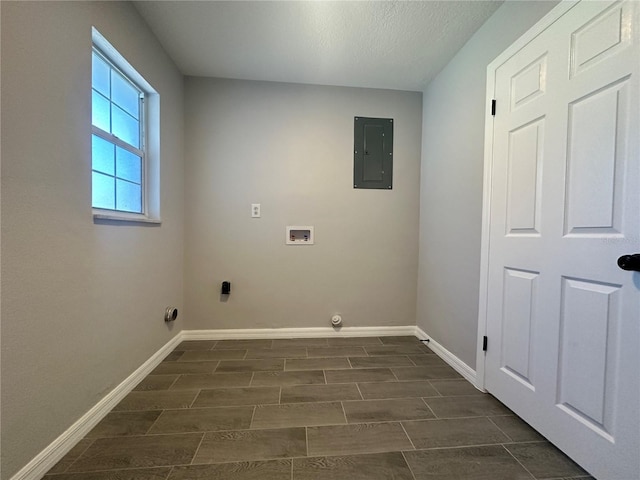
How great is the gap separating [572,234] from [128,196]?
98.3 inches

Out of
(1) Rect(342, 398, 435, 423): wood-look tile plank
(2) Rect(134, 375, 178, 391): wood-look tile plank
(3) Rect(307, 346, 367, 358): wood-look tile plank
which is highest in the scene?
(1) Rect(342, 398, 435, 423): wood-look tile plank

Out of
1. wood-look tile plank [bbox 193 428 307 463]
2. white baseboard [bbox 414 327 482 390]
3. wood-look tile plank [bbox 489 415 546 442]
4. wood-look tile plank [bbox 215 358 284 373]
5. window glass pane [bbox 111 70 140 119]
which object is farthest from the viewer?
wood-look tile plank [bbox 215 358 284 373]

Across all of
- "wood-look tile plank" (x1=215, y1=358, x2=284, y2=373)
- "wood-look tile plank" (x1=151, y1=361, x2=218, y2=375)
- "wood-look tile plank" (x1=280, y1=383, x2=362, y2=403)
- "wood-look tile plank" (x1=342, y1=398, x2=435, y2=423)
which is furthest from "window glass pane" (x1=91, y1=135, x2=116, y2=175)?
"wood-look tile plank" (x1=342, y1=398, x2=435, y2=423)

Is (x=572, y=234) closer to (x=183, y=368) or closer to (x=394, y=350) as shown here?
(x=394, y=350)

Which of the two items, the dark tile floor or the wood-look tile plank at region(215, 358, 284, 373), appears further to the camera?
the wood-look tile plank at region(215, 358, 284, 373)

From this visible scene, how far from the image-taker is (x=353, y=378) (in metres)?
1.72

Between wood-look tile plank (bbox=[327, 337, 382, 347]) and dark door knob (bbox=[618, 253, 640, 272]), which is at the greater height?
dark door knob (bbox=[618, 253, 640, 272])

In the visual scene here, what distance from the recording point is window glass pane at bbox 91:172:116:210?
1.40m

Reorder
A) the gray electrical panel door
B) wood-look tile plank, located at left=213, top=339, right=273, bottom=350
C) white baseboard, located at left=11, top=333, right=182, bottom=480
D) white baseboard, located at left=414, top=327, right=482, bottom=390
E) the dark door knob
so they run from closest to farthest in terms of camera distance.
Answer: the dark door knob < white baseboard, located at left=11, top=333, right=182, bottom=480 < white baseboard, located at left=414, top=327, right=482, bottom=390 < wood-look tile plank, located at left=213, top=339, right=273, bottom=350 < the gray electrical panel door

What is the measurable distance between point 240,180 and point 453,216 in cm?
185

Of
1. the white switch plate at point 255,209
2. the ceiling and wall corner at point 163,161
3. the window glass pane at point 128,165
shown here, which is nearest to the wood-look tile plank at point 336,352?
the ceiling and wall corner at point 163,161

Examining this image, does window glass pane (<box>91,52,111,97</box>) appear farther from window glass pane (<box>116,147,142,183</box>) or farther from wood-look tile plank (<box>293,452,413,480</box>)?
wood-look tile plank (<box>293,452,413,480</box>)

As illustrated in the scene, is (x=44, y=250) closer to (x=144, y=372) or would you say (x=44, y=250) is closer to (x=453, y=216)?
(x=144, y=372)

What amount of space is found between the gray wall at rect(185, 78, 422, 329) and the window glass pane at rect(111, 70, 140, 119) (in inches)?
19.5
